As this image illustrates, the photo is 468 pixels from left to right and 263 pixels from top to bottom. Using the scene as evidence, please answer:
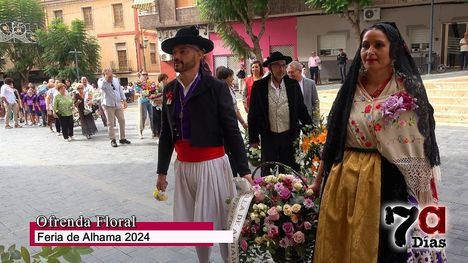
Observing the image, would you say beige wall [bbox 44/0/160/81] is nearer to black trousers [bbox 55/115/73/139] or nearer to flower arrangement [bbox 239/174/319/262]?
black trousers [bbox 55/115/73/139]

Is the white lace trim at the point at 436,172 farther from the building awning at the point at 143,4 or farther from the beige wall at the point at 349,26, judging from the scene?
the building awning at the point at 143,4

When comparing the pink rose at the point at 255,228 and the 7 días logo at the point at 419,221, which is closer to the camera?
the 7 días logo at the point at 419,221

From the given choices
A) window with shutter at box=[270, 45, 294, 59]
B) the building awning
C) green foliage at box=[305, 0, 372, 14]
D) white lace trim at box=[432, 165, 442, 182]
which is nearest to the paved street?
white lace trim at box=[432, 165, 442, 182]

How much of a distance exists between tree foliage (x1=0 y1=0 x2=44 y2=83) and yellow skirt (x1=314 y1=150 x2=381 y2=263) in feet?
122

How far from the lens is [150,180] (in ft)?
23.7

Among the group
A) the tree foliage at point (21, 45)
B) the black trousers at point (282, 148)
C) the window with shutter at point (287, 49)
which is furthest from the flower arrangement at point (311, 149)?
the tree foliage at point (21, 45)

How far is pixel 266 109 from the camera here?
191 inches

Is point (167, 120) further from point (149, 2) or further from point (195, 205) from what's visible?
point (149, 2)

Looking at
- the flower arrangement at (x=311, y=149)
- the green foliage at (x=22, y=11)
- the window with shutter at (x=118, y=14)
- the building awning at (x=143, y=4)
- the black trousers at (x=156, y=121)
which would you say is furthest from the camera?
the window with shutter at (x=118, y=14)

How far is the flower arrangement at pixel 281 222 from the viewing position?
2.94 meters

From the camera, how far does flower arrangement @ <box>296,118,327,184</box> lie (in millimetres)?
4254

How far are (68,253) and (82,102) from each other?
11.9 m

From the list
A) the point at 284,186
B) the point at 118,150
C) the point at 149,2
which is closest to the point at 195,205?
the point at 284,186
